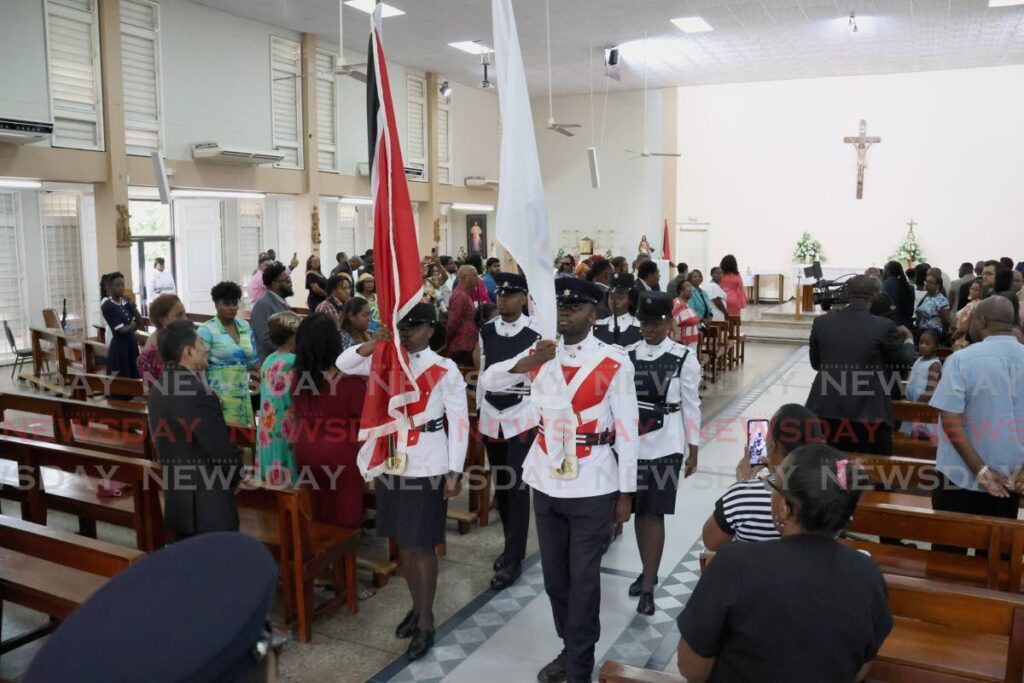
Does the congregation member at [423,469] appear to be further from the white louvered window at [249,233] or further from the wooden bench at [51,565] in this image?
the white louvered window at [249,233]

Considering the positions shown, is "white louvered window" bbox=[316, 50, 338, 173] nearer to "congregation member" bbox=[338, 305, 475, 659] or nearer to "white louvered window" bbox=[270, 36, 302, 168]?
"white louvered window" bbox=[270, 36, 302, 168]

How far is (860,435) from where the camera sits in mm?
4750

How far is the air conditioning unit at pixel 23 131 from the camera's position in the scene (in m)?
8.74

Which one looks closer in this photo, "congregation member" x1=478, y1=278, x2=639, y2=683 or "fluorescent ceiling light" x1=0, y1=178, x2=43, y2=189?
"congregation member" x1=478, y1=278, x2=639, y2=683

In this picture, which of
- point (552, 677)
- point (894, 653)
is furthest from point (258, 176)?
point (894, 653)

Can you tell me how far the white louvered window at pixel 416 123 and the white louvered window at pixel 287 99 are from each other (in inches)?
115

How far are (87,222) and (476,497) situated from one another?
34.2 feet

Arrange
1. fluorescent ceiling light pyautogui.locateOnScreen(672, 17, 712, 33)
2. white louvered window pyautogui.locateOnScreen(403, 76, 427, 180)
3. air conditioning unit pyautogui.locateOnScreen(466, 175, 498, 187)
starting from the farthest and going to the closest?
1. air conditioning unit pyautogui.locateOnScreen(466, 175, 498, 187)
2. white louvered window pyautogui.locateOnScreen(403, 76, 427, 180)
3. fluorescent ceiling light pyautogui.locateOnScreen(672, 17, 712, 33)

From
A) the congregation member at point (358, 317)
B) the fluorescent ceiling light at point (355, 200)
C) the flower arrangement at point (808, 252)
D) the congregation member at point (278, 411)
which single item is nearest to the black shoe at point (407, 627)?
the congregation member at point (278, 411)

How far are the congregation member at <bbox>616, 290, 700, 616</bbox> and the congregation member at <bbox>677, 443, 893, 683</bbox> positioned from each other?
2.09 metres

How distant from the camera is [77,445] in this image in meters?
5.40

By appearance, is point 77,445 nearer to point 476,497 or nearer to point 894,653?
point 476,497

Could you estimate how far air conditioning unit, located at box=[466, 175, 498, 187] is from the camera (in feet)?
58.5

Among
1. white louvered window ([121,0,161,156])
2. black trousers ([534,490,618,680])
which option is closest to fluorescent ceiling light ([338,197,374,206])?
white louvered window ([121,0,161,156])
